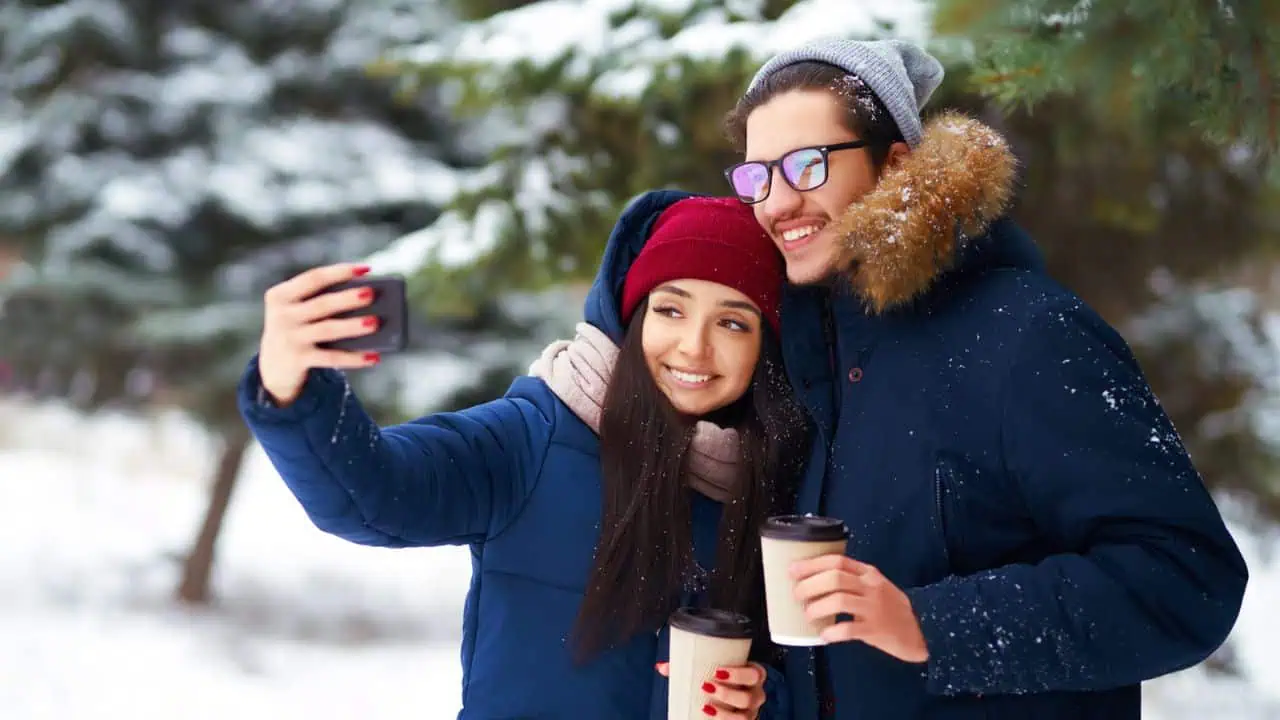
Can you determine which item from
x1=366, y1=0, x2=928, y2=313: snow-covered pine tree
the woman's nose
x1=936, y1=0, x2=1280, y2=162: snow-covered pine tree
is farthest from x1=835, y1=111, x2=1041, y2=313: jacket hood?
x1=366, y1=0, x2=928, y2=313: snow-covered pine tree

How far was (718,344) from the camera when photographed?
2.18 metres

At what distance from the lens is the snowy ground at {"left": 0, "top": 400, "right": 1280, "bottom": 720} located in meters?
6.91

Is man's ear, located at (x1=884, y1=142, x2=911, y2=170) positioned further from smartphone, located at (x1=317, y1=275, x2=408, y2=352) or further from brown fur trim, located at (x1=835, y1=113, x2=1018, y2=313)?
smartphone, located at (x1=317, y1=275, x2=408, y2=352)

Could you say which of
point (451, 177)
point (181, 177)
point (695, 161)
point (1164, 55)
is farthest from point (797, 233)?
point (181, 177)

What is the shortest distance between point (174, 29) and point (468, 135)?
2139 millimetres

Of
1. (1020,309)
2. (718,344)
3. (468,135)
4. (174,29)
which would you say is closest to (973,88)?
(718,344)

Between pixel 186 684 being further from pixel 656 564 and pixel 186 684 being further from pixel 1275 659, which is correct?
pixel 1275 659

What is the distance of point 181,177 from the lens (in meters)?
7.62

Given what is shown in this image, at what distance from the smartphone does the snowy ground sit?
5761 millimetres

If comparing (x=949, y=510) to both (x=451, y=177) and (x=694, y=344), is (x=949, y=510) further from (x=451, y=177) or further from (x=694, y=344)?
(x=451, y=177)

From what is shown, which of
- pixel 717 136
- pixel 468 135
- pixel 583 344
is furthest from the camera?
pixel 468 135

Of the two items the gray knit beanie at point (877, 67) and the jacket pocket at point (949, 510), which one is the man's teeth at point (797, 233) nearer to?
the gray knit beanie at point (877, 67)

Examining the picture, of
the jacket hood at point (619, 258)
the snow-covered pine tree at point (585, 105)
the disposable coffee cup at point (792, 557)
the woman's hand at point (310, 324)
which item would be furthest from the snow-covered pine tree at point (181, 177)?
the disposable coffee cup at point (792, 557)

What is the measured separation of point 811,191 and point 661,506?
0.63 metres
